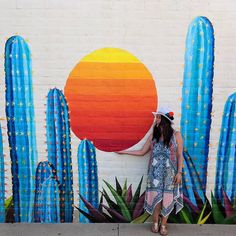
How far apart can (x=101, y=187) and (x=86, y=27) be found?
1.92 m

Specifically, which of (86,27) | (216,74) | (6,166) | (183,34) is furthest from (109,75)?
(6,166)

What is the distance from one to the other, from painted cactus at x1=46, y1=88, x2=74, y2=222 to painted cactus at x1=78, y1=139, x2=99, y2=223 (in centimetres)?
13

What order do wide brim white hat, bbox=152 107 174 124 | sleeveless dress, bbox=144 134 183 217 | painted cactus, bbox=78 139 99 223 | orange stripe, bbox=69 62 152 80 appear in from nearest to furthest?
wide brim white hat, bbox=152 107 174 124 → sleeveless dress, bbox=144 134 183 217 → orange stripe, bbox=69 62 152 80 → painted cactus, bbox=78 139 99 223

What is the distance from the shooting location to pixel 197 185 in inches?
181

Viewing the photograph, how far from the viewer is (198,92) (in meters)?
4.44

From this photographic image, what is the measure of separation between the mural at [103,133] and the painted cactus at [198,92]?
1 centimetres

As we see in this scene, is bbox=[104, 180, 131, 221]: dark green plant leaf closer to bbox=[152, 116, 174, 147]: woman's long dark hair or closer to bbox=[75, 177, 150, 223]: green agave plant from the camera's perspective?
bbox=[75, 177, 150, 223]: green agave plant

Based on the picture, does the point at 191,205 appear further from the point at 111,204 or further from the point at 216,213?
the point at 111,204

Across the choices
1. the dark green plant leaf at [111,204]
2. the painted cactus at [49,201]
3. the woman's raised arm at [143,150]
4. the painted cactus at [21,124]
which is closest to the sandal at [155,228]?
the dark green plant leaf at [111,204]

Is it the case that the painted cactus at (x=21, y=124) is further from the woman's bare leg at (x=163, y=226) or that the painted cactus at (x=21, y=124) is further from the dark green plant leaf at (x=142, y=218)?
the woman's bare leg at (x=163, y=226)

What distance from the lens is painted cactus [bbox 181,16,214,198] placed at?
436 cm

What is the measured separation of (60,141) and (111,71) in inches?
40.7

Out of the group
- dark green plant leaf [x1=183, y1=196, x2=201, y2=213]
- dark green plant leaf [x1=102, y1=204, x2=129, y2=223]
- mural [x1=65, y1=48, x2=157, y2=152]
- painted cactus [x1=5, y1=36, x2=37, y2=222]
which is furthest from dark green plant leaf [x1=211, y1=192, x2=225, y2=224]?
painted cactus [x1=5, y1=36, x2=37, y2=222]

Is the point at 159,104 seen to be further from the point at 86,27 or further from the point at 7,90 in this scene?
the point at 7,90
